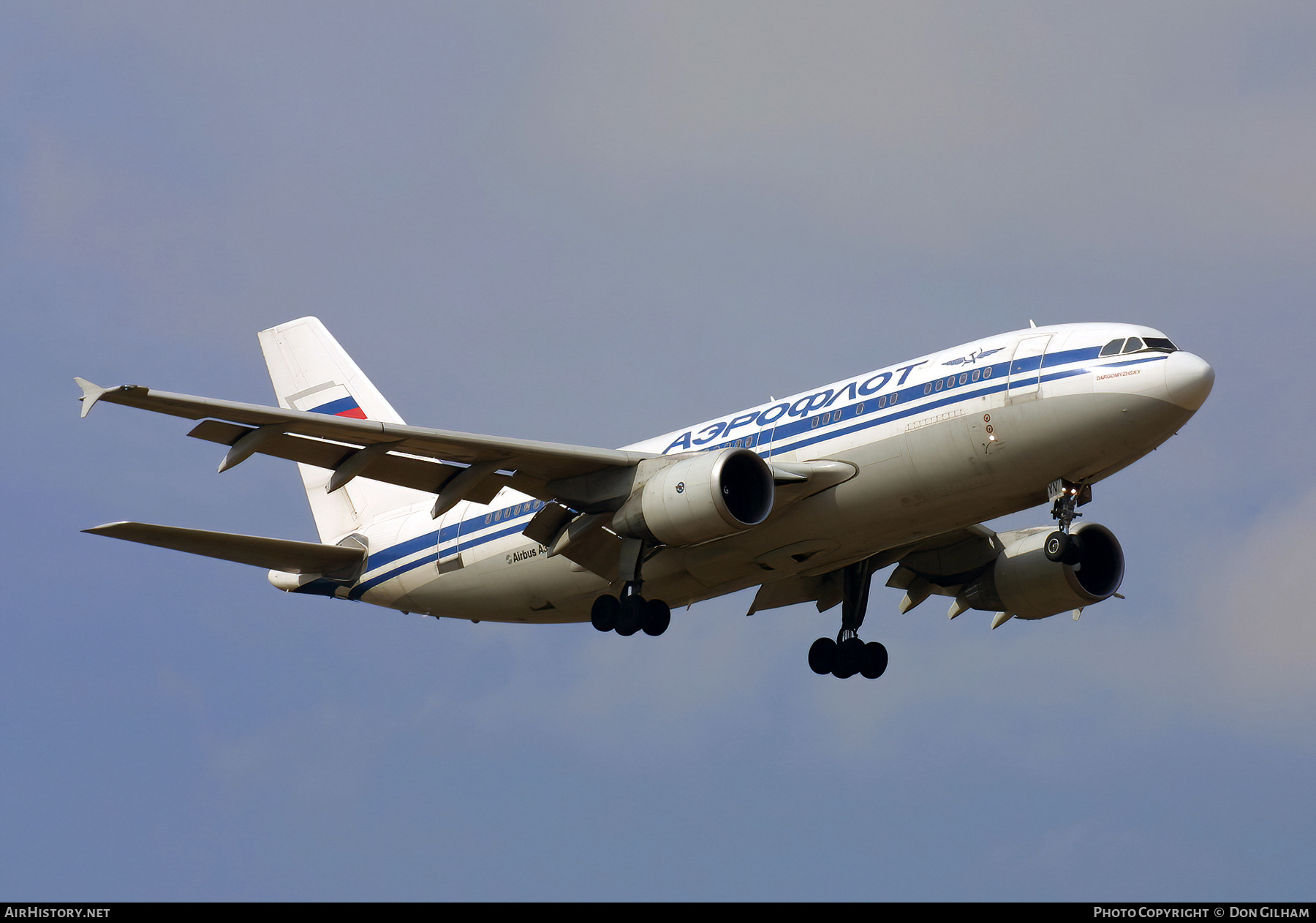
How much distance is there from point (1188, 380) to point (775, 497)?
7979mm

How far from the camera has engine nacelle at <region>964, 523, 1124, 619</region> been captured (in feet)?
124

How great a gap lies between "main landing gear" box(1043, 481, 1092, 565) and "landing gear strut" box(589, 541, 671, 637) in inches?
313

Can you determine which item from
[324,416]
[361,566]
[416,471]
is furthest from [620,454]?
[361,566]

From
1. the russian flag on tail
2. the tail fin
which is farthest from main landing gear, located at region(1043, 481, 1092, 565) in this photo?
the russian flag on tail

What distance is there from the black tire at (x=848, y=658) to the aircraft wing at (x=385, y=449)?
7827 mm

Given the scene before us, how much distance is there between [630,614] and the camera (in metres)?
33.6

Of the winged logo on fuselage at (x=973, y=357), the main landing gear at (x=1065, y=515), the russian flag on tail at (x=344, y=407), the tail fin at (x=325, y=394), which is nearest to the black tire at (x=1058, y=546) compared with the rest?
the main landing gear at (x=1065, y=515)

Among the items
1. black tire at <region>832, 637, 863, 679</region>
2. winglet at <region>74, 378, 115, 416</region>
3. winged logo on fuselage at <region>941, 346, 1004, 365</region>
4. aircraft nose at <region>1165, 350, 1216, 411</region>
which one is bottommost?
winglet at <region>74, 378, 115, 416</region>

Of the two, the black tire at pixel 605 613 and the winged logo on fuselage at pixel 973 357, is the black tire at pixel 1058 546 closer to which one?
the winged logo on fuselage at pixel 973 357

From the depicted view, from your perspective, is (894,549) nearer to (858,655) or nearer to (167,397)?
(858,655)

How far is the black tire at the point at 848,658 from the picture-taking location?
38.3 metres

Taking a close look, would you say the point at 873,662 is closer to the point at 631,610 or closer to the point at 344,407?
the point at 631,610

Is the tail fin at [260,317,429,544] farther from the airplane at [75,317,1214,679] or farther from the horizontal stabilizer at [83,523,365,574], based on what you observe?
the horizontal stabilizer at [83,523,365,574]

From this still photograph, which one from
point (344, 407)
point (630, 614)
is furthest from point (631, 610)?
point (344, 407)
